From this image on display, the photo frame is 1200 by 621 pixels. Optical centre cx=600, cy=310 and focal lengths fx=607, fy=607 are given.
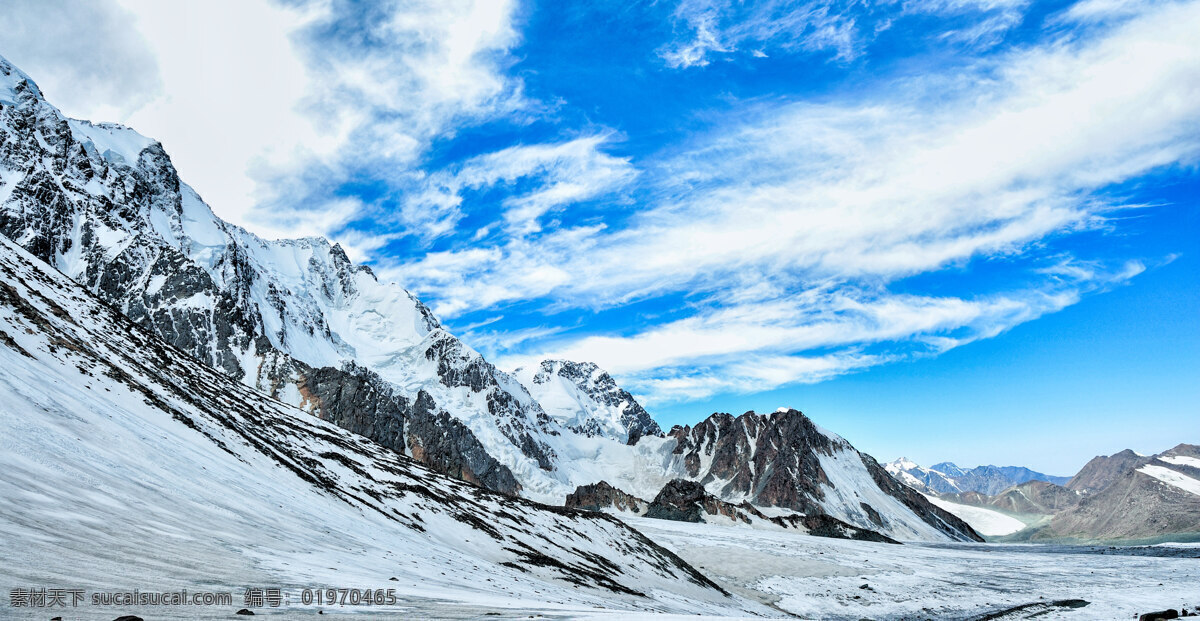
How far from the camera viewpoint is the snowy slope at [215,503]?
14414 millimetres

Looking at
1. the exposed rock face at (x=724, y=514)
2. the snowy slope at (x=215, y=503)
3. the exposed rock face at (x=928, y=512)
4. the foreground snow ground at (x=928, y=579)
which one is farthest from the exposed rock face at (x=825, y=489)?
the snowy slope at (x=215, y=503)

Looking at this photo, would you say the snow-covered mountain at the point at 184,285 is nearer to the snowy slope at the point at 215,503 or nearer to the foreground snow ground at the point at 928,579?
the snowy slope at the point at 215,503

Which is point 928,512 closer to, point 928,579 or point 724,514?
point 724,514

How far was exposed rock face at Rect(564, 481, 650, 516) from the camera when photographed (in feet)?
497

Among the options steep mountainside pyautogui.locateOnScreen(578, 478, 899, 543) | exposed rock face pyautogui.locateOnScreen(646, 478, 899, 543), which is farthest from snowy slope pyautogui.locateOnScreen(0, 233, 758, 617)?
exposed rock face pyautogui.locateOnScreen(646, 478, 899, 543)

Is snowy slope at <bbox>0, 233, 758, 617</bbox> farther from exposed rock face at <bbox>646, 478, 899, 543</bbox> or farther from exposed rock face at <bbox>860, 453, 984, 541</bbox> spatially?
exposed rock face at <bbox>860, 453, 984, 541</bbox>

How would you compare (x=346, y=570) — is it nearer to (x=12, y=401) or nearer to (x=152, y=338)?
(x=12, y=401)

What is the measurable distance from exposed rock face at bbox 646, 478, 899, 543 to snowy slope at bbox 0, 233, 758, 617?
262 feet

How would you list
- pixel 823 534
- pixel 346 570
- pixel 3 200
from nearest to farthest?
pixel 346 570
pixel 3 200
pixel 823 534

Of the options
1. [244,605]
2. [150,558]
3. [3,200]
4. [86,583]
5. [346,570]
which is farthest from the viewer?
[3,200]

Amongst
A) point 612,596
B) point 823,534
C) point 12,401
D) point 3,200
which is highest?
point 3,200

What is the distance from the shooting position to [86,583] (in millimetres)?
11172

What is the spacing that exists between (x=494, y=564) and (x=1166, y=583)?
151 ft

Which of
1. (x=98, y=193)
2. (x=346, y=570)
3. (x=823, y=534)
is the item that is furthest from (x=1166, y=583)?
(x=98, y=193)
